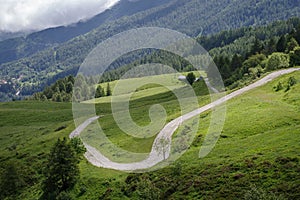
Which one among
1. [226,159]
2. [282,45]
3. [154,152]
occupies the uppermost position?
[282,45]

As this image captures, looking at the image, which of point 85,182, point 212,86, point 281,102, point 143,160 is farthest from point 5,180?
point 212,86

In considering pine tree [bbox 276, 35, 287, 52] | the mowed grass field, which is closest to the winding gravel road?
the mowed grass field

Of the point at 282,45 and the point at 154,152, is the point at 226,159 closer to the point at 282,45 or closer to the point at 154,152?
the point at 154,152

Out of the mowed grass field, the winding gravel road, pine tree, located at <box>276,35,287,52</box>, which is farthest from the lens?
pine tree, located at <box>276,35,287,52</box>

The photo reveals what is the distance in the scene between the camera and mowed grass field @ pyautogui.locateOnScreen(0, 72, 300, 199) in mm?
42219

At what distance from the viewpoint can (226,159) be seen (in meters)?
49.6

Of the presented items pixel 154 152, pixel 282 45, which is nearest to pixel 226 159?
pixel 154 152

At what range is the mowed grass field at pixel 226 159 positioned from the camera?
42219mm

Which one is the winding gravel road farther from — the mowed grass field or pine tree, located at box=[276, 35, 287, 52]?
pine tree, located at box=[276, 35, 287, 52]

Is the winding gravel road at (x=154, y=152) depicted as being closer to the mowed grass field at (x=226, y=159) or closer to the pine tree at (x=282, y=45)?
the mowed grass field at (x=226, y=159)

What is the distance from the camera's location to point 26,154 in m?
84.8

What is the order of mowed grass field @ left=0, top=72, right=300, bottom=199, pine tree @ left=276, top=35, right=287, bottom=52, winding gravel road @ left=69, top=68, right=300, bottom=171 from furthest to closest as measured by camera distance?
pine tree @ left=276, top=35, right=287, bottom=52, winding gravel road @ left=69, top=68, right=300, bottom=171, mowed grass field @ left=0, top=72, right=300, bottom=199

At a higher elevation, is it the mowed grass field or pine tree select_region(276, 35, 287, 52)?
pine tree select_region(276, 35, 287, 52)

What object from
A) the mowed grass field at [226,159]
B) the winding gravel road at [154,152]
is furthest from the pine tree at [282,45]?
the mowed grass field at [226,159]
